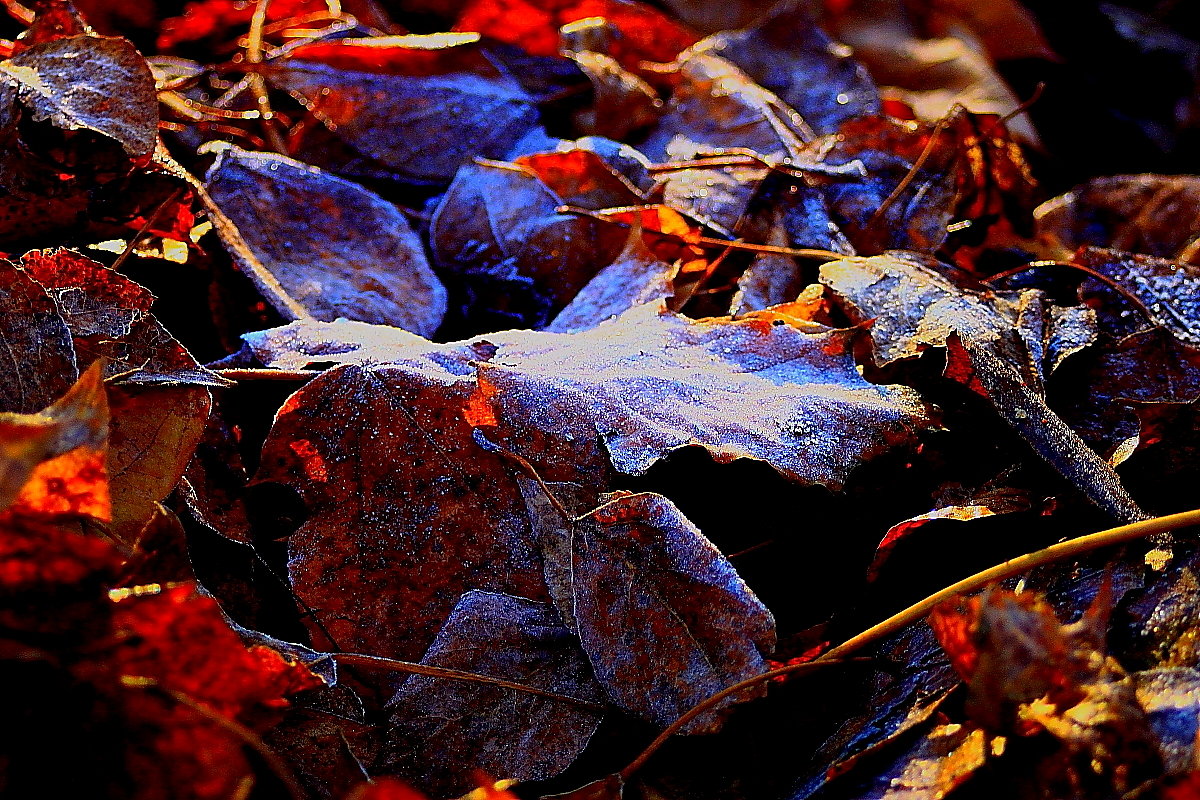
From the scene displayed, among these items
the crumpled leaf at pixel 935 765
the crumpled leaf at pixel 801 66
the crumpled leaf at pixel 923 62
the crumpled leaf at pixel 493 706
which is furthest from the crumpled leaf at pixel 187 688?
the crumpled leaf at pixel 923 62

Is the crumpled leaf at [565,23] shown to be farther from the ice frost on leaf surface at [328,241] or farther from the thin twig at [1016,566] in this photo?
the thin twig at [1016,566]

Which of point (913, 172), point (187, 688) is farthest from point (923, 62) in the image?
point (187, 688)

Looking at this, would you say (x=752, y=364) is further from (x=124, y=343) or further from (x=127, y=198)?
(x=127, y=198)

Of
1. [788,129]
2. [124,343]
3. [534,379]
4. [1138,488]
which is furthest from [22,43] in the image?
[1138,488]

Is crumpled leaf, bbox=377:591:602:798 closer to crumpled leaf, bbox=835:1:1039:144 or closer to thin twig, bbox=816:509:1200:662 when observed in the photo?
thin twig, bbox=816:509:1200:662

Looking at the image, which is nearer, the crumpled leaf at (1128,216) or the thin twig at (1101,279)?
the thin twig at (1101,279)

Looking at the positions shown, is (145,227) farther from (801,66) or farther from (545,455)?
(801,66)

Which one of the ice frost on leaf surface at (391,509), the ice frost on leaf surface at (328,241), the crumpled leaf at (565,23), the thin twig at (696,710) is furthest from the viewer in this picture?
the crumpled leaf at (565,23)
